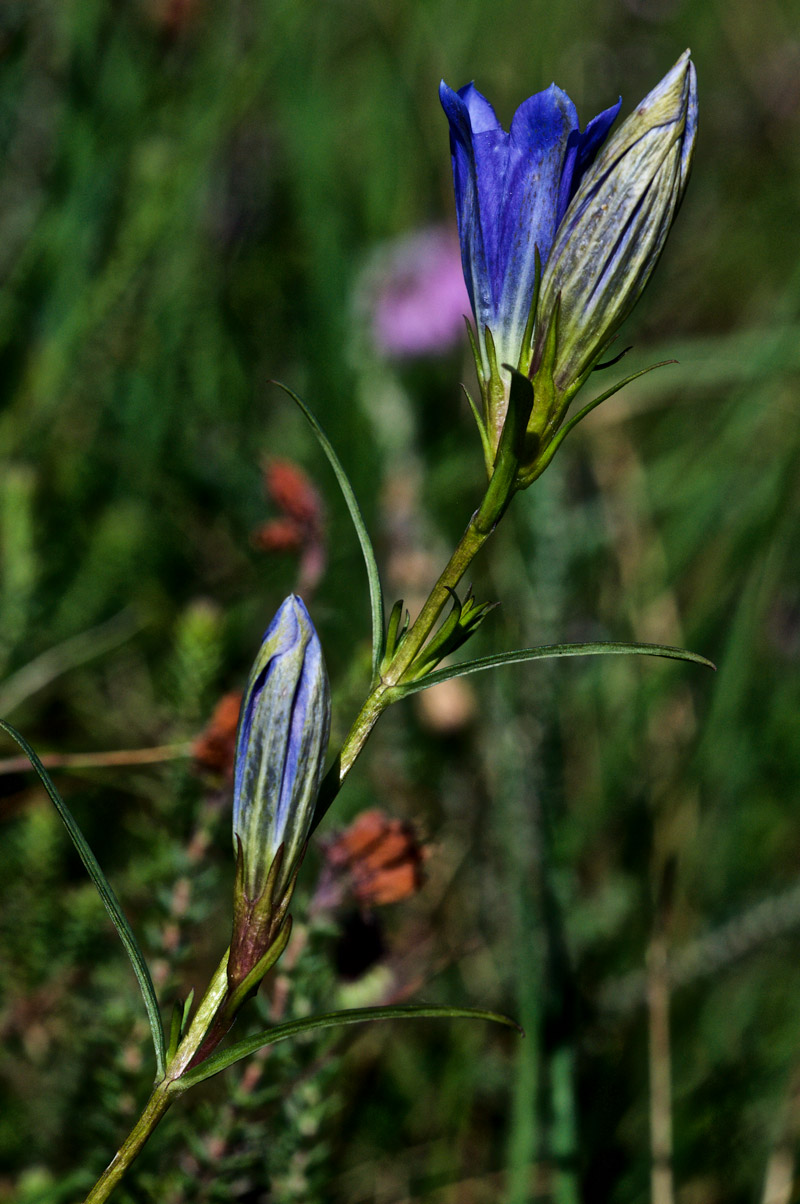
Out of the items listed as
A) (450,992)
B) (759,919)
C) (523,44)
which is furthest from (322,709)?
(523,44)

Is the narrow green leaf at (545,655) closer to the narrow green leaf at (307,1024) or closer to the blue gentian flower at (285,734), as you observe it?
the blue gentian flower at (285,734)

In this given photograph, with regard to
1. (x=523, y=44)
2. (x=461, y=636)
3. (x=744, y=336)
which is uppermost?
(x=523, y=44)

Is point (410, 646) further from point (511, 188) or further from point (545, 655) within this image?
point (511, 188)

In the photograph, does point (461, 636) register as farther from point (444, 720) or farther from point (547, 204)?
point (444, 720)

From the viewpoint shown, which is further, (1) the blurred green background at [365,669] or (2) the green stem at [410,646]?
(1) the blurred green background at [365,669]

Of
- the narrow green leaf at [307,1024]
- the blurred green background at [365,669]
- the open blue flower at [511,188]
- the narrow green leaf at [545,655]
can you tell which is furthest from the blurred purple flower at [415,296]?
the narrow green leaf at [307,1024]

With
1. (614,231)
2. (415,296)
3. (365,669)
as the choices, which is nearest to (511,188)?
(614,231)

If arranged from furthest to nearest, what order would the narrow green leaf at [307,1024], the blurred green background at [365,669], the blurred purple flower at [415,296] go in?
the blurred purple flower at [415,296] < the blurred green background at [365,669] < the narrow green leaf at [307,1024]
